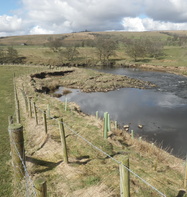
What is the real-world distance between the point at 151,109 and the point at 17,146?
21.3 meters

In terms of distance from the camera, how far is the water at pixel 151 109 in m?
17.8

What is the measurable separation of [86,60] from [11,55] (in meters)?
29.3

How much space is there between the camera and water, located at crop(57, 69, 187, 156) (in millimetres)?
17844

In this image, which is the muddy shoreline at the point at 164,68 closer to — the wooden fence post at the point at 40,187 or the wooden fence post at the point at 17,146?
the wooden fence post at the point at 17,146

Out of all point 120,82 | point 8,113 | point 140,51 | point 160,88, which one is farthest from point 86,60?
point 8,113

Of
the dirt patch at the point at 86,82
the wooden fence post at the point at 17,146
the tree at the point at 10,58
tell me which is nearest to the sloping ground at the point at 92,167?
the wooden fence post at the point at 17,146

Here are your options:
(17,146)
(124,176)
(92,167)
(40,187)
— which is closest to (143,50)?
(92,167)

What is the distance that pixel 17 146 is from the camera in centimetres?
645

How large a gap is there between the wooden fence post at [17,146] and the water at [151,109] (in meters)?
12.2

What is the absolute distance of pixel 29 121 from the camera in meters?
13.6

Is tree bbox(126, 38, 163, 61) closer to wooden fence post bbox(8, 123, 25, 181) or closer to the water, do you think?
the water

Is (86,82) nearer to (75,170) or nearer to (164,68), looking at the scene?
(164,68)

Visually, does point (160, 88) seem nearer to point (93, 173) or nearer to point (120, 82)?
point (120, 82)

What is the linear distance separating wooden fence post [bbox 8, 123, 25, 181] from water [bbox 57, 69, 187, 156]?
12.2 meters
